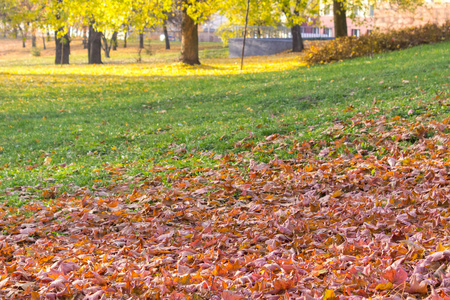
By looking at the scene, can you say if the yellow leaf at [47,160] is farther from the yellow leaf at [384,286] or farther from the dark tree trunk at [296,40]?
the dark tree trunk at [296,40]

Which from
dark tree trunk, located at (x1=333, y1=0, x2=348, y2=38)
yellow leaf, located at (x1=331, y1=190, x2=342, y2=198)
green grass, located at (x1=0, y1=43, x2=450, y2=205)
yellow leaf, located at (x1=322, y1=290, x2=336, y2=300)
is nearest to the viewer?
yellow leaf, located at (x1=322, y1=290, x2=336, y2=300)

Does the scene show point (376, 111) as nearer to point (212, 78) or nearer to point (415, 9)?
point (212, 78)

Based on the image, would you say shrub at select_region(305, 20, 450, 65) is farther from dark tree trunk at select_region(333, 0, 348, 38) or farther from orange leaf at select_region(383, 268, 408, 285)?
orange leaf at select_region(383, 268, 408, 285)

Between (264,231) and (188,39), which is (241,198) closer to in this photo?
(264,231)

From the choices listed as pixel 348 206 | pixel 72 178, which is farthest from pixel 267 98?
pixel 348 206

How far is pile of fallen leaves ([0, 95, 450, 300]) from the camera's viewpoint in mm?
3037

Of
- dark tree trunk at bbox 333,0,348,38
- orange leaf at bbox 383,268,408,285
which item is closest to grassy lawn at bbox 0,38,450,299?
orange leaf at bbox 383,268,408,285

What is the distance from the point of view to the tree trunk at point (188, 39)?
22219 millimetres

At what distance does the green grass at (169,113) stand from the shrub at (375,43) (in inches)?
73.3

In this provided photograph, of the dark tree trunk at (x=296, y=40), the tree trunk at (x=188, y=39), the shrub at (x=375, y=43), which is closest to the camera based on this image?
the shrub at (x=375, y=43)

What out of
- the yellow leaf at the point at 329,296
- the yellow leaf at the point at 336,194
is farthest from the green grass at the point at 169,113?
the yellow leaf at the point at 329,296

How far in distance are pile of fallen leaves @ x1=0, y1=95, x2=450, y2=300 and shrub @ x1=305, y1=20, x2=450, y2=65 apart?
13.4m

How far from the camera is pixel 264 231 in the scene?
4.25m

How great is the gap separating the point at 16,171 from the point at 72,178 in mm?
1458
